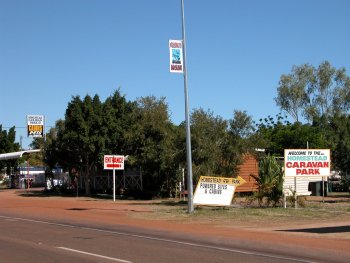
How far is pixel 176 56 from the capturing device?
80.1 feet

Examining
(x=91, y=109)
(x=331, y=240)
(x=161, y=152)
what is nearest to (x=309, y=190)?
(x=161, y=152)

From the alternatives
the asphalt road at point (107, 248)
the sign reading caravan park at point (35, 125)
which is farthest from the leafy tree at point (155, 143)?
the sign reading caravan park at point (35, 125)

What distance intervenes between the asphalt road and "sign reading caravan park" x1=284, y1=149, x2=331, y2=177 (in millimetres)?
11809

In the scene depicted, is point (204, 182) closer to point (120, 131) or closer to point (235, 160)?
point (235, 160)

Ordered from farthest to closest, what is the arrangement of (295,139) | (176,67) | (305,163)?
(295,139)
(305,163)
(176,67)

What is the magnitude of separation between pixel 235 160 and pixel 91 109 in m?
15.0

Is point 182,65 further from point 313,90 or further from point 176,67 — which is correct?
point 313,90

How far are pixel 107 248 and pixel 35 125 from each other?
50.4 meters

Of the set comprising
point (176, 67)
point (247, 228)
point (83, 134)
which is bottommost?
point (247, 228)

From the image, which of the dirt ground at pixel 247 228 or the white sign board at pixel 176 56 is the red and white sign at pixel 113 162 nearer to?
the dirt ground at pixel 247 228

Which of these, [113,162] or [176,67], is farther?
A: [113,162]

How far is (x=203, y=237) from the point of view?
51.4ft

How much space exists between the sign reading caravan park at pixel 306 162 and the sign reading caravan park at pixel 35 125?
39.5 m

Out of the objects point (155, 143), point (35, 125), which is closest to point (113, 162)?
point (155, 143)
